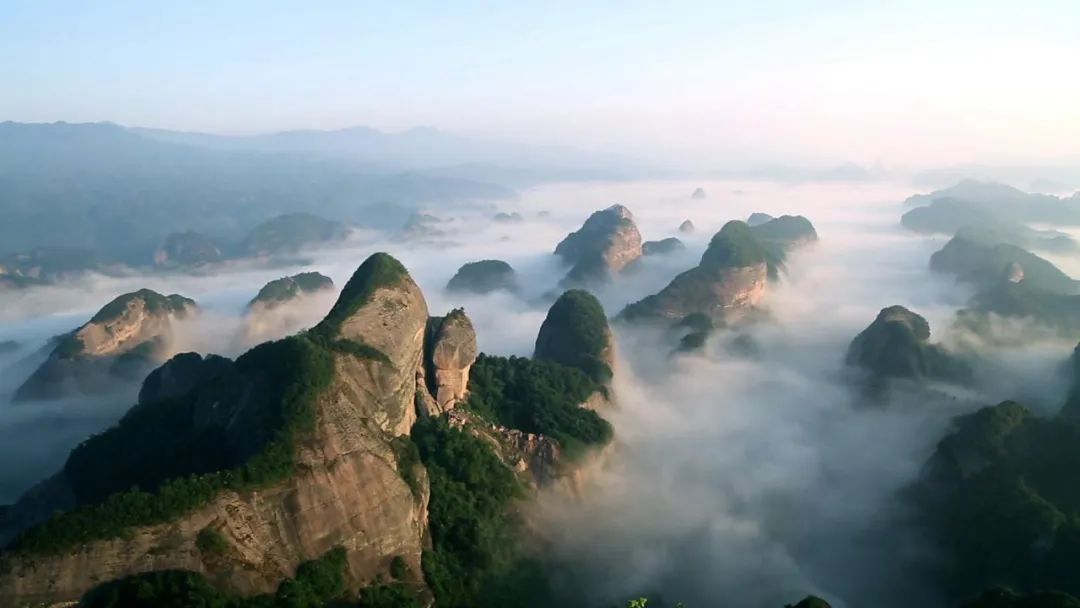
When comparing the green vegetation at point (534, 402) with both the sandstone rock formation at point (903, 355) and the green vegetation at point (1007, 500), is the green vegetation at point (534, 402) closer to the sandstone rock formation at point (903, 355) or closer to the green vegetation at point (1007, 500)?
the green vegetation at point (1007, 500)

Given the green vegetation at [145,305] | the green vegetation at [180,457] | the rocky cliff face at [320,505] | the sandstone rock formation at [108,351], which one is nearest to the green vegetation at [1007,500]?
the rocky cliff face at [320,505]

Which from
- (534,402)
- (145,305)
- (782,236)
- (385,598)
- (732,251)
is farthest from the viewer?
(782,236)

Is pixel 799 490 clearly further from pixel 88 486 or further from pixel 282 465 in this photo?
pixel 88 486

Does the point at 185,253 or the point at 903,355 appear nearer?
the point at 903,355

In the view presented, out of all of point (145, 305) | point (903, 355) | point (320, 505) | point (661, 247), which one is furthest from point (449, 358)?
point (661, 247)

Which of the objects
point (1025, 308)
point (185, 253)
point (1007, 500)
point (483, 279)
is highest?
point (1025, 308)

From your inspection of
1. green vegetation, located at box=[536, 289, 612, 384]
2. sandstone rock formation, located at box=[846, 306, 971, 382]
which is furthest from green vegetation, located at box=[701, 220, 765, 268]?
green vegetation, located at box=[536, 289, 612, 384]

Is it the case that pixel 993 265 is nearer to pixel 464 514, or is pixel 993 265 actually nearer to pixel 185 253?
pixel 464 514
